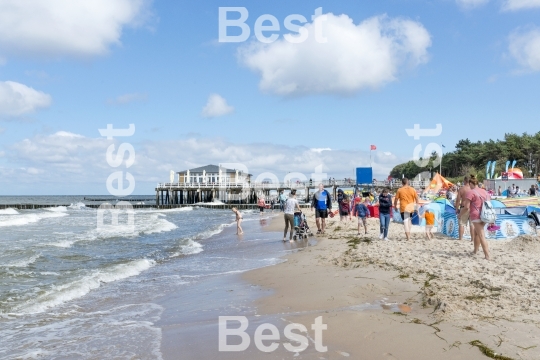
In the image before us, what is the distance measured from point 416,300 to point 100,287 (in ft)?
19.5

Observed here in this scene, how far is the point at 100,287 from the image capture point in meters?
8.40

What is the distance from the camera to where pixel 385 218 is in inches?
428

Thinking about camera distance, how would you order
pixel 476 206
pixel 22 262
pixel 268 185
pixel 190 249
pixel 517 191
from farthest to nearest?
pixel 268 185 → pixel 517 191 → pixel 190 249 → pixel 22 262 → pixel 476 206

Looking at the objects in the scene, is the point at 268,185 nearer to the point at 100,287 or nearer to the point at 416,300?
the point at 100,287

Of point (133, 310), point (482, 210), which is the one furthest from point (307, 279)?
point (482, 210)

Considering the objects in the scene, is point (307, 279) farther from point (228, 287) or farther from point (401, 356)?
point (401, 356)

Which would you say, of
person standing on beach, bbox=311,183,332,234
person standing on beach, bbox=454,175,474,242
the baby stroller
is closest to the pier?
the baby stroller

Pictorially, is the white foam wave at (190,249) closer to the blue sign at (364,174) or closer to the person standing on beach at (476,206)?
the person standing on beach at (476,206)

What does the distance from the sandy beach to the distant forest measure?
172ft

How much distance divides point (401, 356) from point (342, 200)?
12708 millimetres

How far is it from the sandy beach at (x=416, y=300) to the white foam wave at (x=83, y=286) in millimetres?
2937

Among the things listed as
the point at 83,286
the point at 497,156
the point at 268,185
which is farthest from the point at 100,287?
the point at 497,156

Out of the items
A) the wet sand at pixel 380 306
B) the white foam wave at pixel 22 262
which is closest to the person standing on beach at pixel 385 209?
the wet sand at pixel 380 306

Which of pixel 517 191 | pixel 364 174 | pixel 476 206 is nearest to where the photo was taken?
pixel 476 206
